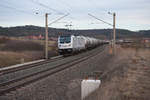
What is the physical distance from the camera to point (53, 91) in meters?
11.0

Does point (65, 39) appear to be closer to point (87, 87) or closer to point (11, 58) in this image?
point (11, 58)

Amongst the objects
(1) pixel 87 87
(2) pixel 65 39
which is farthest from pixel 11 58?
(1) pixel 87 87

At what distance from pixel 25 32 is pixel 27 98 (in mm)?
163930

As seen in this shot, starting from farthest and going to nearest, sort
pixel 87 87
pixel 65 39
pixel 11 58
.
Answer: pixel 65 39
pixel 11 58
pixel 87 87

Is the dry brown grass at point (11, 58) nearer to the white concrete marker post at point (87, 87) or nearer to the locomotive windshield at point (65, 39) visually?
the locomotive windshield at point (65, 39)

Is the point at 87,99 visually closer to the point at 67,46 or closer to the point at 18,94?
the point at 18,94

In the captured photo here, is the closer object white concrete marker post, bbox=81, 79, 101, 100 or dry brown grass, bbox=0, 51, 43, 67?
white concrete marker post, bbox=81, 79, 101, 100

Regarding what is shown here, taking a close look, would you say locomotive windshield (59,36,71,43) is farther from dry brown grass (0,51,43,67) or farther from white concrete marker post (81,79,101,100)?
white concrete marker post (81,79,101,100)

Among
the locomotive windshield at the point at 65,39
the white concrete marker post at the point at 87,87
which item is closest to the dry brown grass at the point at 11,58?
the locomotive windshield at the point at 65,39

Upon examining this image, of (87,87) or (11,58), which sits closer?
(87,87)

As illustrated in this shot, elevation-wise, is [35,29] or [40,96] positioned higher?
[35,29]

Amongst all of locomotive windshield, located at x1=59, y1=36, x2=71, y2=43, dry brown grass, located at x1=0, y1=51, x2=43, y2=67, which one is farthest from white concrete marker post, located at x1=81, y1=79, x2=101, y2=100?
locomotive windshield, located at x1=59, y1=36, x2=71, y2=43

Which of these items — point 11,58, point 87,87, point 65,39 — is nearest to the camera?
point 87,87

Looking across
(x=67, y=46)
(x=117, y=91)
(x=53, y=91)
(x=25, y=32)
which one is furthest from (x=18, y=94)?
(x=25, y=32)
